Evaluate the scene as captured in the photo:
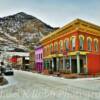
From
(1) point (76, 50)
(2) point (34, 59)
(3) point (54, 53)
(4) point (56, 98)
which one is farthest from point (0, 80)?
(2) point (34, 59)

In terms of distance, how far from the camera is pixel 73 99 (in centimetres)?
1709

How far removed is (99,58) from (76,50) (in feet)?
20.9

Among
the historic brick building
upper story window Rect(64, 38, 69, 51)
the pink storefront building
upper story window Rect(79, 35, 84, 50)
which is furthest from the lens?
the pink storefront building

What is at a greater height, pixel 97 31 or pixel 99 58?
pixel 97 31

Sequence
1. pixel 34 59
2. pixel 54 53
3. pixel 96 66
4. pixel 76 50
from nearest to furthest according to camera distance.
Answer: pixel 76 50 < pixel 96 66 < pixel 54 53 < pixel 34 59

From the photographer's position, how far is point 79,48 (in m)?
49.2

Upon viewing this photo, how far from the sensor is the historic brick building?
4972 cm

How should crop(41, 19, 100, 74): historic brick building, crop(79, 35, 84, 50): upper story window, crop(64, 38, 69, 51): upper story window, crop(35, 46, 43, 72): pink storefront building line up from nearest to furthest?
crop(41, 19, 100, 74): historic brick building
crop(79, 35, 84, 50): upper story window
crop(64, 38, 69, 51): upper story window
crop(35, 46, 43, 72): pink storefront building

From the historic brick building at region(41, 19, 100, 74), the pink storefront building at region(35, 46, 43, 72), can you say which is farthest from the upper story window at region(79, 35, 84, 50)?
the pink storefront building at region(35, 46, 43, 72)

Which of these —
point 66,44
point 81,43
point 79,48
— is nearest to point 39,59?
point 66,44

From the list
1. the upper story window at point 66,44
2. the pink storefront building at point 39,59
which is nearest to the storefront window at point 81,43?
the upper story window at point 66,44

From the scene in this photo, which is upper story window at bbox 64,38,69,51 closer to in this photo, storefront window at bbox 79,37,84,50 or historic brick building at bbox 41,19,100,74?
historic brick building at bbox 41,19,100,74

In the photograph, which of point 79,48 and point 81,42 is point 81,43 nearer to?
point 81,42

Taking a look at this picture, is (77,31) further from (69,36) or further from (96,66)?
(96,66)
